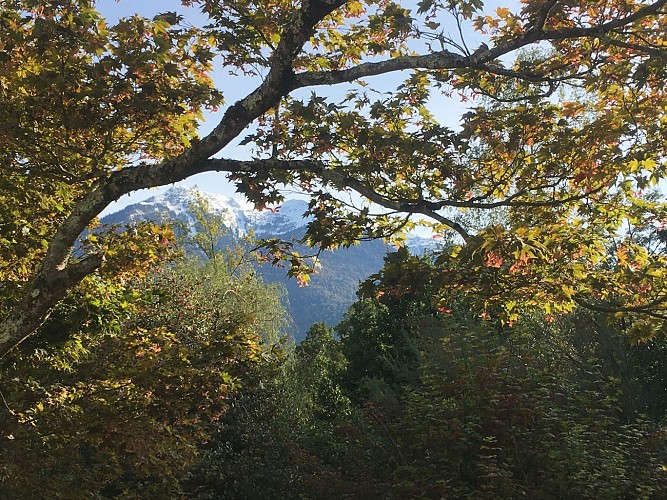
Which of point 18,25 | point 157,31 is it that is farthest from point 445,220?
point 18,25

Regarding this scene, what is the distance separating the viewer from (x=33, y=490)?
5.90 m

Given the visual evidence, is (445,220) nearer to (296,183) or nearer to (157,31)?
(296,183)

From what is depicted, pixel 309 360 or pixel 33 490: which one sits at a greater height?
pixel 309 360

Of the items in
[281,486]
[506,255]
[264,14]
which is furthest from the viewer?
[281,486]

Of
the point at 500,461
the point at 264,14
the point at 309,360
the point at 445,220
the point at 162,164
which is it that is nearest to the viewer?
the point at 445,220

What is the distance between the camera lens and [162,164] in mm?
4691

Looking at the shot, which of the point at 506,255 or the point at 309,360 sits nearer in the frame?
the point at 506,255

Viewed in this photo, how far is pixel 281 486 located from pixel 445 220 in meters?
10.2

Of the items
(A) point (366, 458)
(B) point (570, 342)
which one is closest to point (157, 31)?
(A) point (366, 458)

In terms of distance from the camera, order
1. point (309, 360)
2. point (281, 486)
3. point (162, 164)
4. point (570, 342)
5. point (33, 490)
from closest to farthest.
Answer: point (162, 164)
point (33, 490)
point (281, 486)
point (570, 342)
point (309, 360)

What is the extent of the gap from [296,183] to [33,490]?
473 cm

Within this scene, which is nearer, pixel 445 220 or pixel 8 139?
pixel 445 220

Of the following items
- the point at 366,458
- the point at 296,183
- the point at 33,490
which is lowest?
the point at 33,490

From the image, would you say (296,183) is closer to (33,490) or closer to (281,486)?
(33,490)
